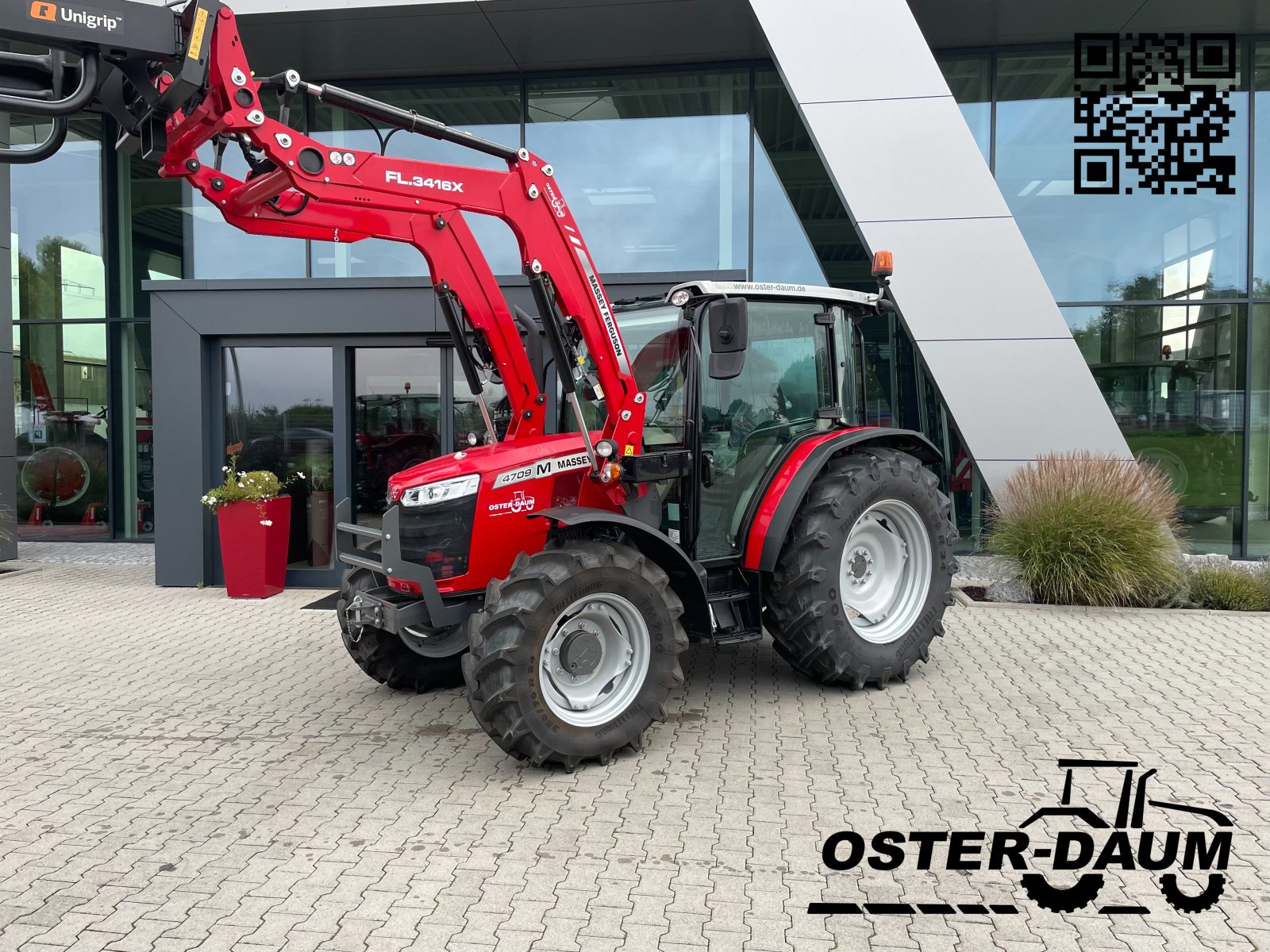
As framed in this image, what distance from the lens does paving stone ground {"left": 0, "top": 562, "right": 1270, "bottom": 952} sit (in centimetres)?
310

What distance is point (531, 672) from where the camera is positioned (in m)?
4.22

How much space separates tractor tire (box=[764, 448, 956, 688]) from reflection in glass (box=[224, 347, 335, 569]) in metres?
5.59

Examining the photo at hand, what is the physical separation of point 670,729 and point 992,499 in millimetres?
6349

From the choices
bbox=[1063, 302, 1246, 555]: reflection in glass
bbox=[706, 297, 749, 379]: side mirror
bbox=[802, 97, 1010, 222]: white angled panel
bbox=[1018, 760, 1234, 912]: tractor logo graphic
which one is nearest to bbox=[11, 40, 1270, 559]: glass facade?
bbox=[1063, 302, 1246, 555]: reflection in glass

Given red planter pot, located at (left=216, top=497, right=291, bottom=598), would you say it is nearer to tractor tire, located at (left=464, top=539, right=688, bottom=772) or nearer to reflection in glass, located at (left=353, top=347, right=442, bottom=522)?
reflection in glass, located at (left=353, top=347, right=442, bottom=522)

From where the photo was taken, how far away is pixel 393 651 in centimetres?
552

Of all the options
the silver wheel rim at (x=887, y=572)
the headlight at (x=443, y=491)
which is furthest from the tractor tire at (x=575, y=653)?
the silver wheel rim at (x=887, y=572)

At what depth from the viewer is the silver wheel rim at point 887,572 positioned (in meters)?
5.88

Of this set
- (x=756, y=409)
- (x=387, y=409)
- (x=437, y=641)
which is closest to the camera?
(x=437, y=641)

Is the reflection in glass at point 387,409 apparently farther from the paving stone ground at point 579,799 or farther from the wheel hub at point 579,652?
the wheel hub at point 579,652

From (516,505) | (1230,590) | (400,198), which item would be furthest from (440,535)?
(1230,590)

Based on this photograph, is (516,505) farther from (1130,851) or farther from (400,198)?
(1130,851)

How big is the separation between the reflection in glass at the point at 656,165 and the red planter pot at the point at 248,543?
5.17 meters

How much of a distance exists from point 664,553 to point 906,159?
679 centimetres
